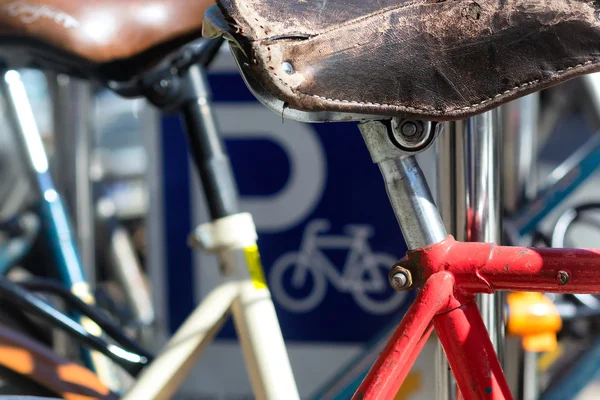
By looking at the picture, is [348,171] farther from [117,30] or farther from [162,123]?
[117,30]

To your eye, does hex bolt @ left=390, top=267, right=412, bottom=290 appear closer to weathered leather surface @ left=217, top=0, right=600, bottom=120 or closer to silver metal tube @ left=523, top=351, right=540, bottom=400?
weathered leather surface @ left=217, top=0, right=600, bottom=120

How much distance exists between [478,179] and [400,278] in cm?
18

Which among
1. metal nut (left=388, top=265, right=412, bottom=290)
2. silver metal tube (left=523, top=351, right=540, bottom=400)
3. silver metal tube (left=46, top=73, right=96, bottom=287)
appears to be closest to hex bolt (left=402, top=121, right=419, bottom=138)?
metal nut (left=388, top=265, right=412, bottom=290)

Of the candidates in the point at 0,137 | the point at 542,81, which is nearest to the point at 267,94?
the point at 542,81

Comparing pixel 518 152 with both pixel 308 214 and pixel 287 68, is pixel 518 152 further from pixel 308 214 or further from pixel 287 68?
pixel 287 68

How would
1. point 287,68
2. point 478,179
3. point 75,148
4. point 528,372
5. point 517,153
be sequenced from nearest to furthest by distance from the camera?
1. point 287,68
2. point 478,179
3. point 528,372
4. point 517,153
5. point 75,148

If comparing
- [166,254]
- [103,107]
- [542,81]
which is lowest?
[542,81]

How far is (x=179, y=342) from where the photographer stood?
0.82m

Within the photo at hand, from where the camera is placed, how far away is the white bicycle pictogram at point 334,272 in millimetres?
1504

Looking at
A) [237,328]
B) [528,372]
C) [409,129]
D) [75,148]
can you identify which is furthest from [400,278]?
[75,148]

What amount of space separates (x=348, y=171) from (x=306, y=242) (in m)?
0.16

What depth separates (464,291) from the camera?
2.11 ft

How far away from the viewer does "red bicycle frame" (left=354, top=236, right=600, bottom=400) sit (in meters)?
0.61

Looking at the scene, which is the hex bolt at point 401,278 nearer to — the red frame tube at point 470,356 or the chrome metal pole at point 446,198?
the red frame tube at point 470,356
